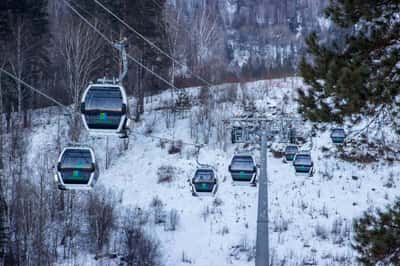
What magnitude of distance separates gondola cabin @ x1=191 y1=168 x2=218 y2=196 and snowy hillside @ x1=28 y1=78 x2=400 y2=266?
6151mm

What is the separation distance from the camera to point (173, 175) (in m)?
27.2

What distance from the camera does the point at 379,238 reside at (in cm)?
769

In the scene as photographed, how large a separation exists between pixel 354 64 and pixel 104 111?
4.70 m

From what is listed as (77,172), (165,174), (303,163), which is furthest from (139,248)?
(77,172)

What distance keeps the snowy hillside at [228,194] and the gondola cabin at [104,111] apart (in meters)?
13.0

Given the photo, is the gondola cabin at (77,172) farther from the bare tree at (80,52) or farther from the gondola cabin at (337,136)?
the bare tree at (80,52)

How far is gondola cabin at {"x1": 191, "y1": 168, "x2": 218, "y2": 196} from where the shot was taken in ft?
53.8

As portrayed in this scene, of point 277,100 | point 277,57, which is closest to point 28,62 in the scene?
point 277,100

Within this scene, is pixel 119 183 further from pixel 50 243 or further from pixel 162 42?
pixel 162 42

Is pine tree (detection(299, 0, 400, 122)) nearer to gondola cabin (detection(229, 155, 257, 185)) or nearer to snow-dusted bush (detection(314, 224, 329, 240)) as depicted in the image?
gondola cabin (detection(229, 155, 257, 185))

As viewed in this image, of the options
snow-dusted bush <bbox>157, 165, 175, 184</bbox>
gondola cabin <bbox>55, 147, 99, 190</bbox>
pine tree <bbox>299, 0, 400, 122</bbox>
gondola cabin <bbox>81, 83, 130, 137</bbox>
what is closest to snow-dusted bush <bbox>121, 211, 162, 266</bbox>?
snow-dusted bush <bbox>157, 165, 175, 184</bbox>

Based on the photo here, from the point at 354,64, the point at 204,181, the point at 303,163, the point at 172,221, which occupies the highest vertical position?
the point at 354,64

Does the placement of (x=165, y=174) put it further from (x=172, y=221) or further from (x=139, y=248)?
(x=139, y=248)

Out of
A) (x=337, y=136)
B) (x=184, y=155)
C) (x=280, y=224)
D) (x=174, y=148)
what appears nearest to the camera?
(x=337, y=136)
